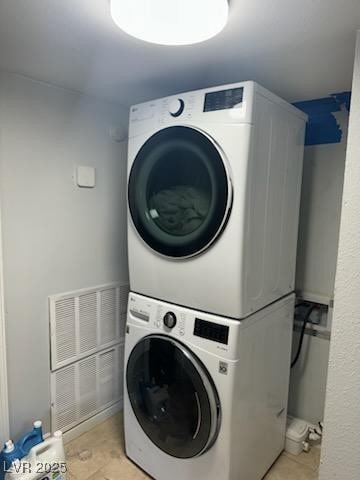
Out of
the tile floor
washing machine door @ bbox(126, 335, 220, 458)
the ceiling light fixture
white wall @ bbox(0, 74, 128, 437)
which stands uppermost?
the ceiling light fixture

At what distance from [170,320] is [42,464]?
85 cm

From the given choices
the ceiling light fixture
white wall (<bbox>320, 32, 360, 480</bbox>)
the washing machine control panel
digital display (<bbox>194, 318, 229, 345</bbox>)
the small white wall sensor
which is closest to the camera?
the ceiling light fixture

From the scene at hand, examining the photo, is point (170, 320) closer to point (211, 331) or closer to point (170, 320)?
point (170, 320)

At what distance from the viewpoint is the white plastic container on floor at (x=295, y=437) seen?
6.02 feet

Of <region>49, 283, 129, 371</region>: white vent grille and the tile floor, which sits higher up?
<region>49, 283, 129, 371</region>: white vent grille

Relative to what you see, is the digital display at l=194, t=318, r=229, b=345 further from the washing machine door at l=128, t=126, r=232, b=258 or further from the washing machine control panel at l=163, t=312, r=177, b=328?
the washing machine door at l=128, t=126, r=232, b=258

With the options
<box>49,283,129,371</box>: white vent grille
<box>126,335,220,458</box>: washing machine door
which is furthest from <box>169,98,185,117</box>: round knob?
<box>49,283,129,371</box>: white vent grille

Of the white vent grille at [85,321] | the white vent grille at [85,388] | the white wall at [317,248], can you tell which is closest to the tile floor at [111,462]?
the white vent grille at [85,388]

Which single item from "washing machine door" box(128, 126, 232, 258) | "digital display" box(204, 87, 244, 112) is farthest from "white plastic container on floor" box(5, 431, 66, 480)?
"digital display" box(204, 87, 244, 112)

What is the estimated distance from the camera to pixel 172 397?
1488 mm

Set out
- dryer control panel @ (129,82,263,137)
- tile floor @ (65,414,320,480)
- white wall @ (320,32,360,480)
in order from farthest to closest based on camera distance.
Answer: tile floor @ (65,414,320,480) < dryer control panel @ (129,82,263,137) < white wall @ (320,32,360,480)

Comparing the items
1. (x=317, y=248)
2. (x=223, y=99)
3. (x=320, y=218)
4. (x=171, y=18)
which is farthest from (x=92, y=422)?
(x=171, y=18)

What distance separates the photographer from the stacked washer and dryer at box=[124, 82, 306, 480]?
4.18ft

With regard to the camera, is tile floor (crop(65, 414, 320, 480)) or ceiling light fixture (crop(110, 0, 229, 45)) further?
tile floor (crop(65, 414, 320, 480))
